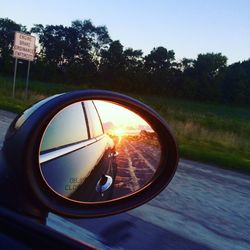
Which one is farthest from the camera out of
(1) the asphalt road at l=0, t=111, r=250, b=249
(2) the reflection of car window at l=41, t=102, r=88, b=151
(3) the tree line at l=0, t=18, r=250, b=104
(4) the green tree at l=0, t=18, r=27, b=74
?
(4) the green tree at l=0, t=18, r=27, b=74

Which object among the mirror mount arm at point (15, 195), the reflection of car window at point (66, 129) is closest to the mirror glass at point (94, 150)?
the reflection of car window at point (66, 129)

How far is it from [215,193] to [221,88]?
328 feet

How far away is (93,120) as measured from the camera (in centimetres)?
191

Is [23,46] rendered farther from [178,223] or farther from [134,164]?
[134,164]

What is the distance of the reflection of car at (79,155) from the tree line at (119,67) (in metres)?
45.9

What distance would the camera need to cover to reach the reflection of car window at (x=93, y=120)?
186 centimetres

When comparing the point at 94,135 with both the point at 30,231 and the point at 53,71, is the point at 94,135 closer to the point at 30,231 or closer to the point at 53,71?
the point at 30,231

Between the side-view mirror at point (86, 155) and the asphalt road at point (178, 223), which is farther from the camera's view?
the asphalt road at point (178, 223)

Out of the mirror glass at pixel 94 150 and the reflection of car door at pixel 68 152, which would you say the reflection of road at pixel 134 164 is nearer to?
the mirror glass at pixel 94 150

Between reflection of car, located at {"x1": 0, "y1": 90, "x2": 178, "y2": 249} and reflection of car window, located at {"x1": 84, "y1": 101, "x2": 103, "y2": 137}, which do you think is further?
reflection of car window, located at {"x1": 84, "y1": 101, "x2": 103, "y2": 137}

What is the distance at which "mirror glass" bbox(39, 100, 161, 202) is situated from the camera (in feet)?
5.77

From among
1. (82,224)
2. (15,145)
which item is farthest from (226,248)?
(15,145)

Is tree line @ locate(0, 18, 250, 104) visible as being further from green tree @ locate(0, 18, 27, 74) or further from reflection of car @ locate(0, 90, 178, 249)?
reflection of car @ locate(0, 90, 178, 249)

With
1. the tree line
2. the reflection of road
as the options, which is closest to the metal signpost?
the reflection of road
